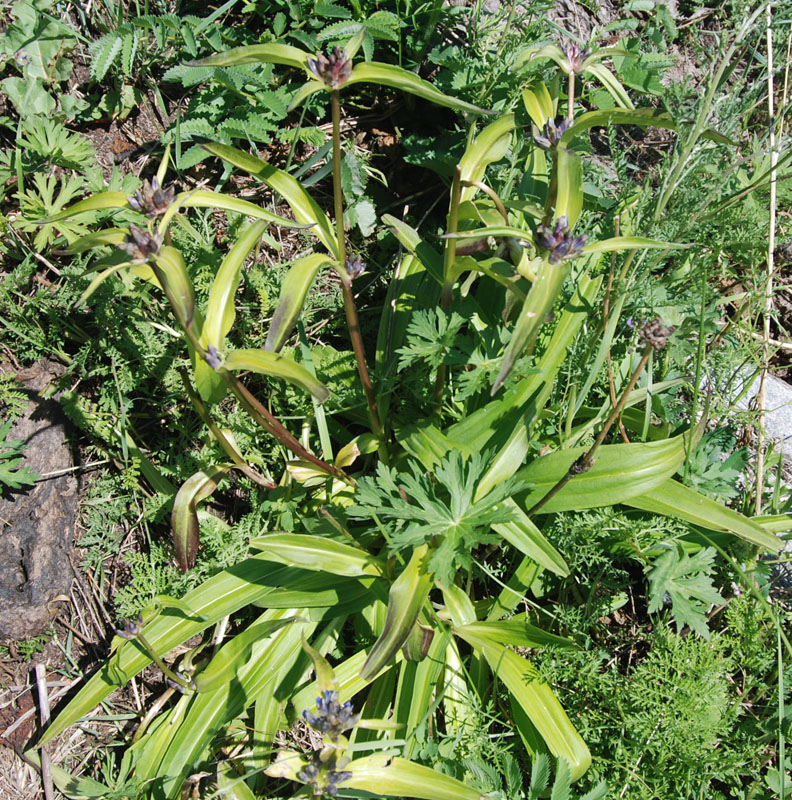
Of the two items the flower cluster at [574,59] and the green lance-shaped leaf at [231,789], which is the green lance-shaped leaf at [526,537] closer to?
the green lance-shaped leaf at [231,789]

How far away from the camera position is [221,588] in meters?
2.61

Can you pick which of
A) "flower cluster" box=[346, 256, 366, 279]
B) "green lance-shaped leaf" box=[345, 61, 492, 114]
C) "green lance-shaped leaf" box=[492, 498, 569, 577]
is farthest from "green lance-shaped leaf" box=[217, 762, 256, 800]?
"green lance-shaped leaf" box=[345, 61, 492, 114]

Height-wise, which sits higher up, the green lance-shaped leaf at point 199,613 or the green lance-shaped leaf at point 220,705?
the green lance-shaped leaf at point 199,613

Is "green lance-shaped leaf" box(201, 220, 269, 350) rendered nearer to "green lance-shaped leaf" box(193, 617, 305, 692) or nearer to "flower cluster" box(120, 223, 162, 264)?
"flower cluster" box(120, 223, 162, 264)

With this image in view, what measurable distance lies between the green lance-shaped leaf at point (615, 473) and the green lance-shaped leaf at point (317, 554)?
67 cm


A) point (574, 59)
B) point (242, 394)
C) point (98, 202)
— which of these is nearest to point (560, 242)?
point (574, 59)

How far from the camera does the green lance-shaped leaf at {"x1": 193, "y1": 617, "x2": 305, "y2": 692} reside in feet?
8.27

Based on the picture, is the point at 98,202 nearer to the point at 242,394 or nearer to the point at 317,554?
the point at 242,394

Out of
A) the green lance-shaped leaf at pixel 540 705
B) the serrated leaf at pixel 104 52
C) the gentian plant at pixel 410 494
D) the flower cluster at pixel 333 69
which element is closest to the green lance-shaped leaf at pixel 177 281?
the gentian plant at pixel 410 494

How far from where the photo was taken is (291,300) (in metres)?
2.04

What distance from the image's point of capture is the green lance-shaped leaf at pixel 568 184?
209 cm

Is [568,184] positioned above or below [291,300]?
above

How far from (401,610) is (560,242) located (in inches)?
46.2

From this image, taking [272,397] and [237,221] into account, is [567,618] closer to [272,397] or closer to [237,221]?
[272,397]
